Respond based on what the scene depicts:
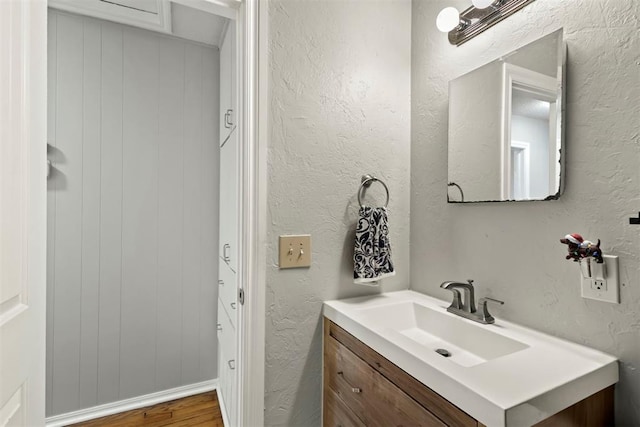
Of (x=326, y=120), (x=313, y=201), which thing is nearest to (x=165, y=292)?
(x=313, y=201)

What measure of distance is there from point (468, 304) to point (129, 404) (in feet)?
7.02

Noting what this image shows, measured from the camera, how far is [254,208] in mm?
1141

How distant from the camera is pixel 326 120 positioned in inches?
49.3

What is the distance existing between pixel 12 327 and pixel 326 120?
1.10m

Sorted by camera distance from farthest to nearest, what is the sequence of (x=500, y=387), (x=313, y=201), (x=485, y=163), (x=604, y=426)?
(x=313, y=201), (x=485, y=163), (x=604, y=426), (x=500, y=387)

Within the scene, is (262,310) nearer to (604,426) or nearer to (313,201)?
(313,201)

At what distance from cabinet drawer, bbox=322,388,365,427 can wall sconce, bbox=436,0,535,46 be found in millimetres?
1386

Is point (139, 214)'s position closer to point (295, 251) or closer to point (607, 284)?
point (295, 251)

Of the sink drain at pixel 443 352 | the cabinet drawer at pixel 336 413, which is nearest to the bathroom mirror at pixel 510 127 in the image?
the sink drain at pixel 443 352

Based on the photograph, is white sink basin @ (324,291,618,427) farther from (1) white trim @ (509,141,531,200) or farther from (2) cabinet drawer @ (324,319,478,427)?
(1) white trim @ (509,141,531,200)

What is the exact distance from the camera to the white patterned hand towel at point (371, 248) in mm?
1223

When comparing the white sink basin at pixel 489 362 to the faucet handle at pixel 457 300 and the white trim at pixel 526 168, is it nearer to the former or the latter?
the faucet handle at pixel 457 300

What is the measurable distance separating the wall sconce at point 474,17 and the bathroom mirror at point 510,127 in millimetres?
148

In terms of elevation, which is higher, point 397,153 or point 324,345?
point 397,153
